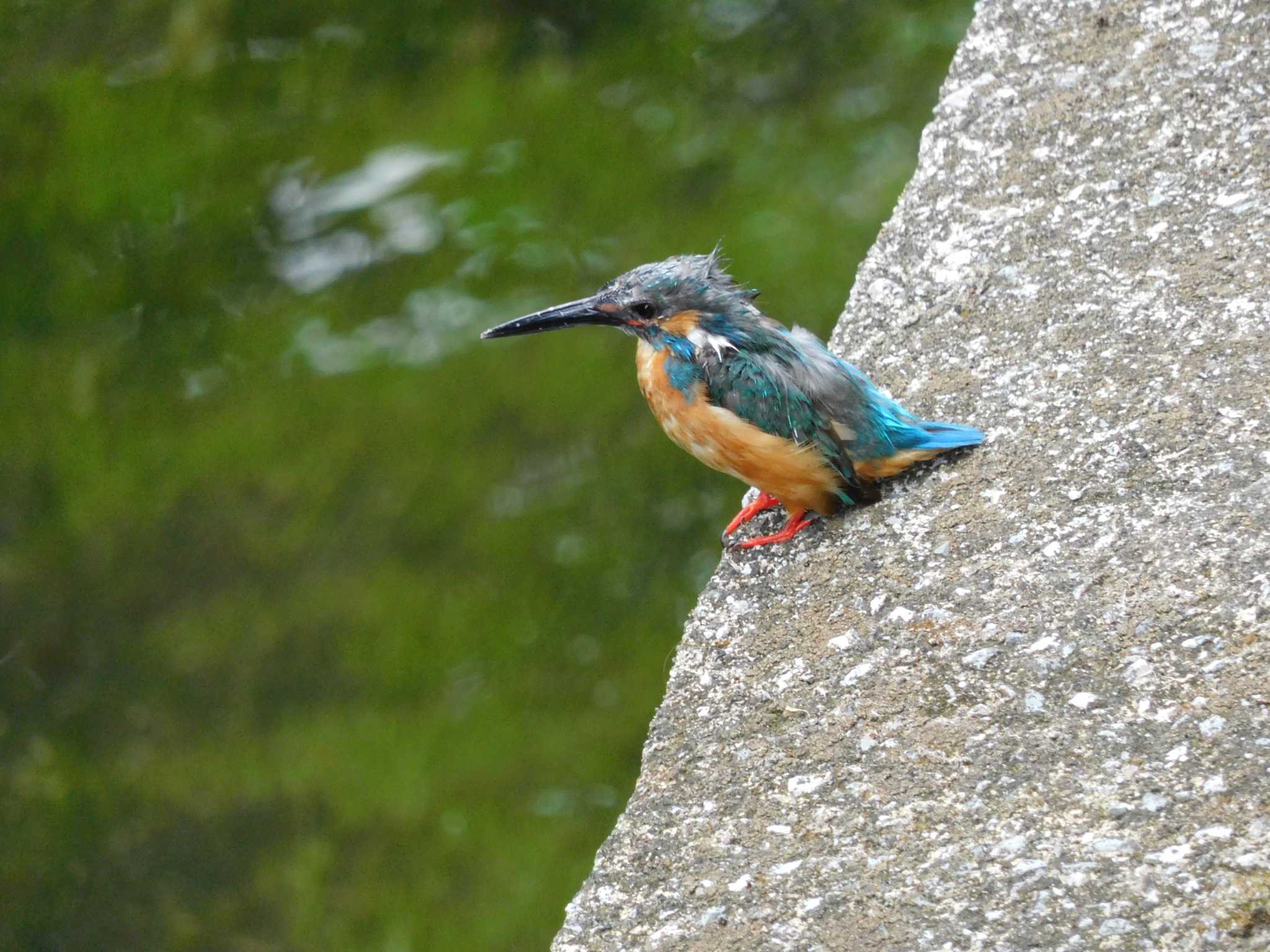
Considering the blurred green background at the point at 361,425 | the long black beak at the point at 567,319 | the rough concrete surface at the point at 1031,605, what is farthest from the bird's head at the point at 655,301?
the blurred green background at the point at 361,425

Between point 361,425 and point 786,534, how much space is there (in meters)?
4.12

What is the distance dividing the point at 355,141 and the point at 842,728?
5317mm

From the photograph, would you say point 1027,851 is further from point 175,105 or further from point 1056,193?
point 175,105

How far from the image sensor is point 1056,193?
10.4 feet

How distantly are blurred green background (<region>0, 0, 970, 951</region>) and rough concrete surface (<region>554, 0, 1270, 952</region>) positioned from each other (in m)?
3.04

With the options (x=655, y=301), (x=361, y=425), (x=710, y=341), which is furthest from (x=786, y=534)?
(x=361, y=425)

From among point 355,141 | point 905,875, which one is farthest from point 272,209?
point 905,875

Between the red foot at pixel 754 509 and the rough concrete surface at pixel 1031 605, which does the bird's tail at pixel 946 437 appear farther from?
the red foot at pixel 754 509

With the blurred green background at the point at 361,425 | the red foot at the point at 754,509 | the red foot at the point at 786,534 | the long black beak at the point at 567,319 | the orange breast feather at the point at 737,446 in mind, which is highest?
the long black beak at the point at 567,319

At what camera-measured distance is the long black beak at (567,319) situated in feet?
10.6

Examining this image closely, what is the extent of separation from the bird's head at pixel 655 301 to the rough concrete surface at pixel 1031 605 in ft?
0.90

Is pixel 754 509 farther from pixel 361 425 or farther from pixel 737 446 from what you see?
pixel 361 425

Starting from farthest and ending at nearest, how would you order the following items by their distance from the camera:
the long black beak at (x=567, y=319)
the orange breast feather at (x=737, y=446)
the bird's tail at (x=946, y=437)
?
the long black beak at (x=567, y=319)
the orange breast feather at (x=737, y=446)
the bird's tail at (x=946, y=437)

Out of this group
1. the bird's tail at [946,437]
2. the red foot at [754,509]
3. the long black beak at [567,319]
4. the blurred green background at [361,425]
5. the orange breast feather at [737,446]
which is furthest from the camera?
the blurred green background at [361,425]
